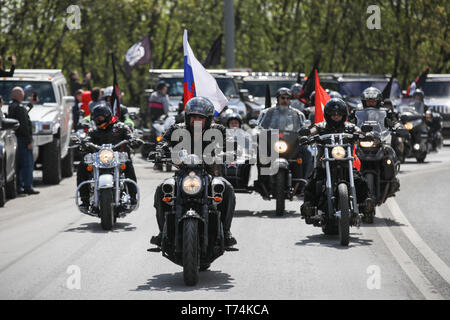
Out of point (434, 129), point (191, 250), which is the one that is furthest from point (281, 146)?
point (434, 129)

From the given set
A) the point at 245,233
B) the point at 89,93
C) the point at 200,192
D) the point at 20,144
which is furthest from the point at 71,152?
the point at 200,192

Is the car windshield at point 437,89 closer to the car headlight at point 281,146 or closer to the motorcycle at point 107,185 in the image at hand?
the car headlight at point 281,146

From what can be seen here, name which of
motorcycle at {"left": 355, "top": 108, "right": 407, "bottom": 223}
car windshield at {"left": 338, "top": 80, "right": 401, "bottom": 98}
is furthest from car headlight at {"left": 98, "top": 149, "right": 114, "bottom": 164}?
car windshield at {"left": 338, "top": 80, "right": 401, "bottom": 98}

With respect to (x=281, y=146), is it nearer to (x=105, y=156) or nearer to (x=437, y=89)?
(x=105, y=156)

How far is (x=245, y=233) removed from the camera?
13.8m

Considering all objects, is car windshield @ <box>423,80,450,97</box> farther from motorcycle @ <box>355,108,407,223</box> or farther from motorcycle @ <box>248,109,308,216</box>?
motorcycle @ <box>355,108,407,223</box>

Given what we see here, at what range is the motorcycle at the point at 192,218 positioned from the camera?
9602mm

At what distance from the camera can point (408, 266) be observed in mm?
10930

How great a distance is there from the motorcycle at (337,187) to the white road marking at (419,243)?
2.60 ft

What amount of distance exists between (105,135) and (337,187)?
372 centimetres

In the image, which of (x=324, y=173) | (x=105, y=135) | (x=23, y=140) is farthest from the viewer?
(x=23, y=140)

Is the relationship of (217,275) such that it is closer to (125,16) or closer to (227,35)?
(227,35)

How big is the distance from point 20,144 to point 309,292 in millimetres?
10685

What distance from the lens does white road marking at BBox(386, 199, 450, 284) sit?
35.1 ft
